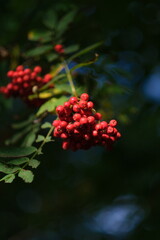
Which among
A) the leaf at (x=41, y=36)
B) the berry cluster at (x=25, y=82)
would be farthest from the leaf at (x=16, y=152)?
the leaf at (x=41, y=36)

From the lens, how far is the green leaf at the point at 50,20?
9.90ft

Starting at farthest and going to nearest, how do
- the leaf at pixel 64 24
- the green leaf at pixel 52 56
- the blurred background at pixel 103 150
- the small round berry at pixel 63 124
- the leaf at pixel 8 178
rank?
the blurred background at pixel 103 150 → the leaf at pixel 64 24 → the green leaf at pixel 52 56 → the small round berry at pixel 63 124 → the leaf at pixel 8 178

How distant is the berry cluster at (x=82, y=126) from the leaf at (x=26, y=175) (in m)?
0.29

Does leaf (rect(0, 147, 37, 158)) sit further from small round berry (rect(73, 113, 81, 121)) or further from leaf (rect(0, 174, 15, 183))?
small round berry (rect(73, 113, 81, 121))

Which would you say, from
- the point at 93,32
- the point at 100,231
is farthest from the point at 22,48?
the point at 100,231

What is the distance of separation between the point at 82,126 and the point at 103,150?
5.19 m

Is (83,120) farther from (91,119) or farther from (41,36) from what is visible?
(41,36)

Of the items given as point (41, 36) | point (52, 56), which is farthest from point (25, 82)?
point (41, 36)

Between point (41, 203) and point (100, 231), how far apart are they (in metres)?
1.85

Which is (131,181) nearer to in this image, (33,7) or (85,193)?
(85,193)

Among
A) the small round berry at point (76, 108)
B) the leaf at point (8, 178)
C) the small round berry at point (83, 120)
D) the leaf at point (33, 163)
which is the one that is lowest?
the leaf at point (8, 178)

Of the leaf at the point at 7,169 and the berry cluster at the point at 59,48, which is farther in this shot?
the berry cluster at the point at 59,48

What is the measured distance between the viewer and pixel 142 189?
19.1 feet

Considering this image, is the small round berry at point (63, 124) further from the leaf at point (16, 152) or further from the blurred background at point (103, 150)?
the blurred background at point (103, 150)
